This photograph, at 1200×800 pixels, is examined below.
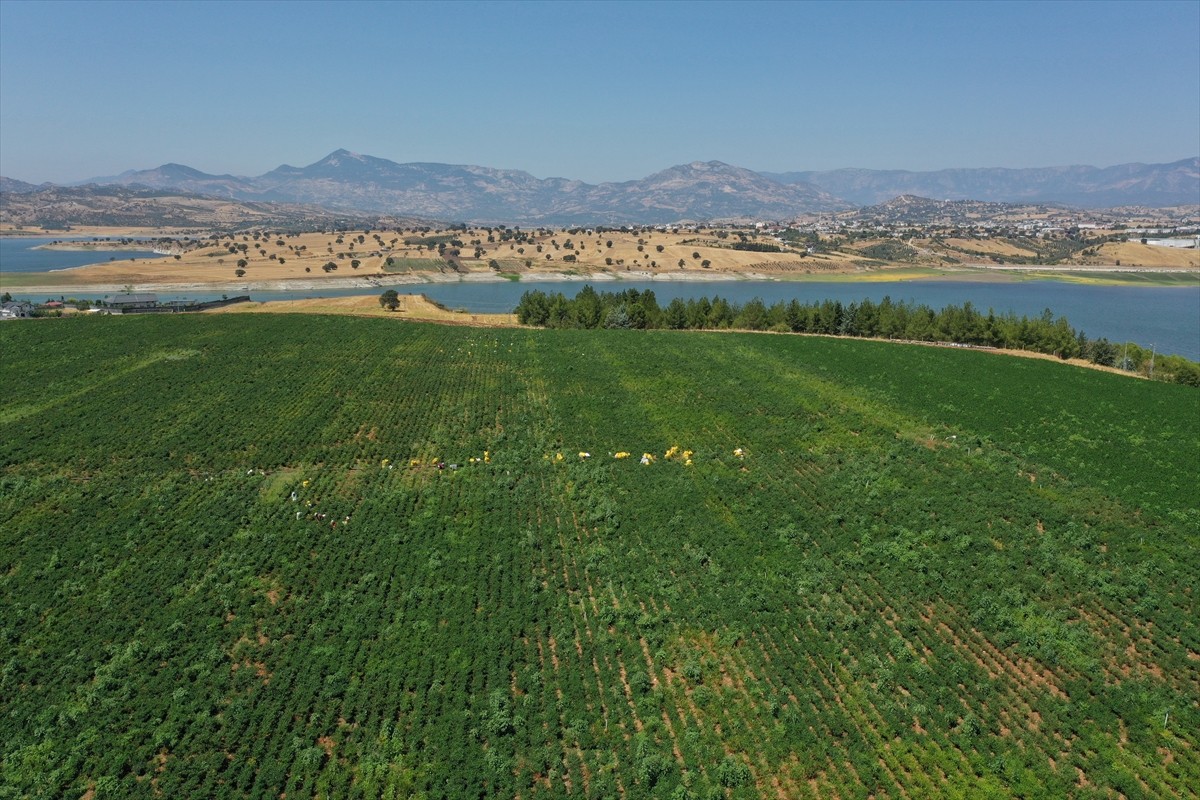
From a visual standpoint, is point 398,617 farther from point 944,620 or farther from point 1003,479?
point 1003,479

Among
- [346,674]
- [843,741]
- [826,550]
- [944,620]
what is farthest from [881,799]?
[346,674]

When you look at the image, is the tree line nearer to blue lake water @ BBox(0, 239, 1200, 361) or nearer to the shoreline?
→ blue lake water @ BBox(0, 239, 1200, 361)

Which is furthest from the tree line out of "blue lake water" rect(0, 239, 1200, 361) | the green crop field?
"blue lake water" rect(0, 239, 1200, 361)

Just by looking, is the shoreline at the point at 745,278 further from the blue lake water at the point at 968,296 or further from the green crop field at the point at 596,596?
the green crop field at the point at 596,596

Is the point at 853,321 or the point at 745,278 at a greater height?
the point at 745,278

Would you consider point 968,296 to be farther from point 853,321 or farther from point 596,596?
point 596,596

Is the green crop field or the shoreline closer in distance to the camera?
the green crop field

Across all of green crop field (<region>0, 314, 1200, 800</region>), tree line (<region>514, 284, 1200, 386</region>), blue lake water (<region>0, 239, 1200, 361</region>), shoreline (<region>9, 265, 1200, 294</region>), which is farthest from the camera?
shoreline (<region>9, 265, 1200, 294</region>)

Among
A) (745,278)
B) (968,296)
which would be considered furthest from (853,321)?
(745,278)
